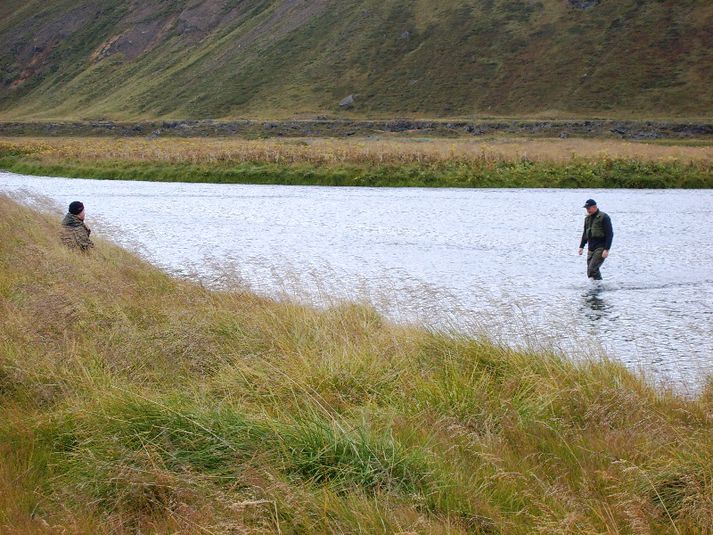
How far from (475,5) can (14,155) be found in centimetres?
10101

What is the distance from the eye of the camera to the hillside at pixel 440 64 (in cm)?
12606

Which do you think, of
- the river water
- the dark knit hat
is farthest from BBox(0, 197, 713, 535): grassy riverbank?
the dark knit hat

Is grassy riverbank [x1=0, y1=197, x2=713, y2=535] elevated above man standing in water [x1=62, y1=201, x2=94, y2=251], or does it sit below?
above

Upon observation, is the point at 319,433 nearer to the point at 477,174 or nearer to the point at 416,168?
the point at 477,174

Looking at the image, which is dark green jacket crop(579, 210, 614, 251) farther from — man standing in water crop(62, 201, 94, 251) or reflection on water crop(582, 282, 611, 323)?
man standing in water crop(62, 201, 94, 251)

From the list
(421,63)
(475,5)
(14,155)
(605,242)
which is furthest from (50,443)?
(475,5)

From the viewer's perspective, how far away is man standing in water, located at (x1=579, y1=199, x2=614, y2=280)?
17.7m

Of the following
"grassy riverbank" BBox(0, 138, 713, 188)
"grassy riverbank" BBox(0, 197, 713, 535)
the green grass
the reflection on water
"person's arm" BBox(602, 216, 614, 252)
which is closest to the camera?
"grassy riverbank" BBox(0, 197, 713, 535)

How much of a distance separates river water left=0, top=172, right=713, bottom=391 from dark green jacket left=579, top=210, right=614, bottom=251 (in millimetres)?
873

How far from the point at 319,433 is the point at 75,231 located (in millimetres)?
12295

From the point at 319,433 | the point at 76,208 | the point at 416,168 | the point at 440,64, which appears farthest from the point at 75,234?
the point at 440,64

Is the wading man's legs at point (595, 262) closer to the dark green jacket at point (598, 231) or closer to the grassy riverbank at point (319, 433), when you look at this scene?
the dark green jacket at point (598, 231)

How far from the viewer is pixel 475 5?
151375 mm

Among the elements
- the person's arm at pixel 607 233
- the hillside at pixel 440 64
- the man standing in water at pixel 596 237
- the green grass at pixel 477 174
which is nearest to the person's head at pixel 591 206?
the man standing in water at pixel 596 237
